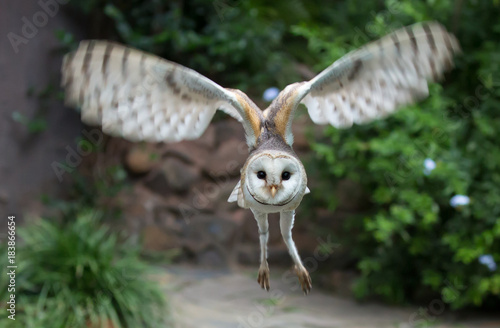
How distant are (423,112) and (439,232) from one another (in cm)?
62

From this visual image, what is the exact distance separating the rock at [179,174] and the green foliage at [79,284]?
0.83 metres

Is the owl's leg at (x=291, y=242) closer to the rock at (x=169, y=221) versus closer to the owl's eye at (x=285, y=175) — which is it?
the owl's eye at (x=285, y=175)

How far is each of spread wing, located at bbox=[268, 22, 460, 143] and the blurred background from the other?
1431 millimetres

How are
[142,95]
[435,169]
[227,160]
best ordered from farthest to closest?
[227,160] → [435,169] → [142,95]

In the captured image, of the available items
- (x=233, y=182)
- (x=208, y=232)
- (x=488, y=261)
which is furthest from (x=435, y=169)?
(x=208, y=232)

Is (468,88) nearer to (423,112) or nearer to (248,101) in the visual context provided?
(423,112)

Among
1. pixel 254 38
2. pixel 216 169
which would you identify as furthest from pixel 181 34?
pixel 216 169

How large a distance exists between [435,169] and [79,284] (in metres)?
1.58

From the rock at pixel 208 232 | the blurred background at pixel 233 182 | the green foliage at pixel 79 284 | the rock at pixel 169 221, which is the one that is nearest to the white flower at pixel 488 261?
the blurred background at pixel 233 182

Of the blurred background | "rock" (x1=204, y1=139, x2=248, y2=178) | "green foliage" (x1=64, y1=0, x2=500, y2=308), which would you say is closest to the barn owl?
the blurred background

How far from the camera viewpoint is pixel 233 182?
11.4 ft

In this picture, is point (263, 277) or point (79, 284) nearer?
point (263, 277)

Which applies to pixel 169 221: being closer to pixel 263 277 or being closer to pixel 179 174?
pixel 179 174

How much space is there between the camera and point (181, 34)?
3184mm
